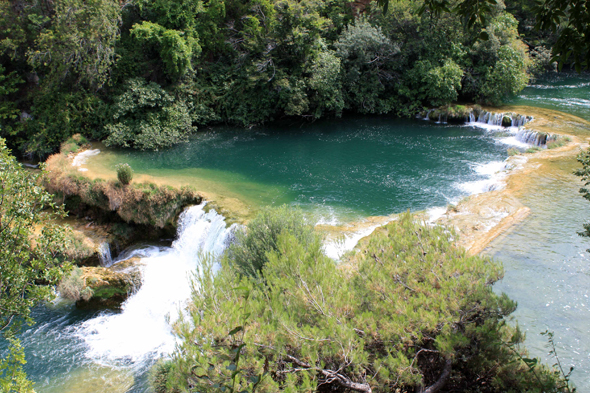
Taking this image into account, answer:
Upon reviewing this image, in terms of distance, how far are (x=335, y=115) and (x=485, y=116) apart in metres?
9.20

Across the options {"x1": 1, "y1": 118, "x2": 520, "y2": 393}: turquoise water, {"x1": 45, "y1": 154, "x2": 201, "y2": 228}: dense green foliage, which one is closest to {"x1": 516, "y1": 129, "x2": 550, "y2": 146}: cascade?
{"x1": 1, "y1": 118, "x2": 520, "y2": 393}: turquoise water

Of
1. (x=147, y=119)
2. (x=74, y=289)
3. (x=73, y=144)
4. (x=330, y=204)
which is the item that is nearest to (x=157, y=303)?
(x=74, y=289)

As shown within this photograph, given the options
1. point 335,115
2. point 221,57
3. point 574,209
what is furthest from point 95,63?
point 574,209

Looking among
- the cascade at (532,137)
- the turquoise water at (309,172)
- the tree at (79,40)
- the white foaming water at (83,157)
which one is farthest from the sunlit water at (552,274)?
the tree at (79,40)

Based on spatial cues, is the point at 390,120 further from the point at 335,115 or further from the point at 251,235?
the point at 251,235

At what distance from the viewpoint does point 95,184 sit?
1592 centimetres

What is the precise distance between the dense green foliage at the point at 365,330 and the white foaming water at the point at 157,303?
4.41 m

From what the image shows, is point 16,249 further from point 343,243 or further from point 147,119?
point 147,119

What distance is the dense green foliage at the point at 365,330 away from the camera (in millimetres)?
5090

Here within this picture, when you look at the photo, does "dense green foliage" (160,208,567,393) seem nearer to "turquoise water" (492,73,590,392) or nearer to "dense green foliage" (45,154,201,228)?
"turquoise water" (492,73,590,392)

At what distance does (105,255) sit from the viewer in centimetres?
1481

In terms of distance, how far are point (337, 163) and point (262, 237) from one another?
1040 cm

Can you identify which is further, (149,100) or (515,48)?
(515,48)

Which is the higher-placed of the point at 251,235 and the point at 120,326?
the point at 251,235
